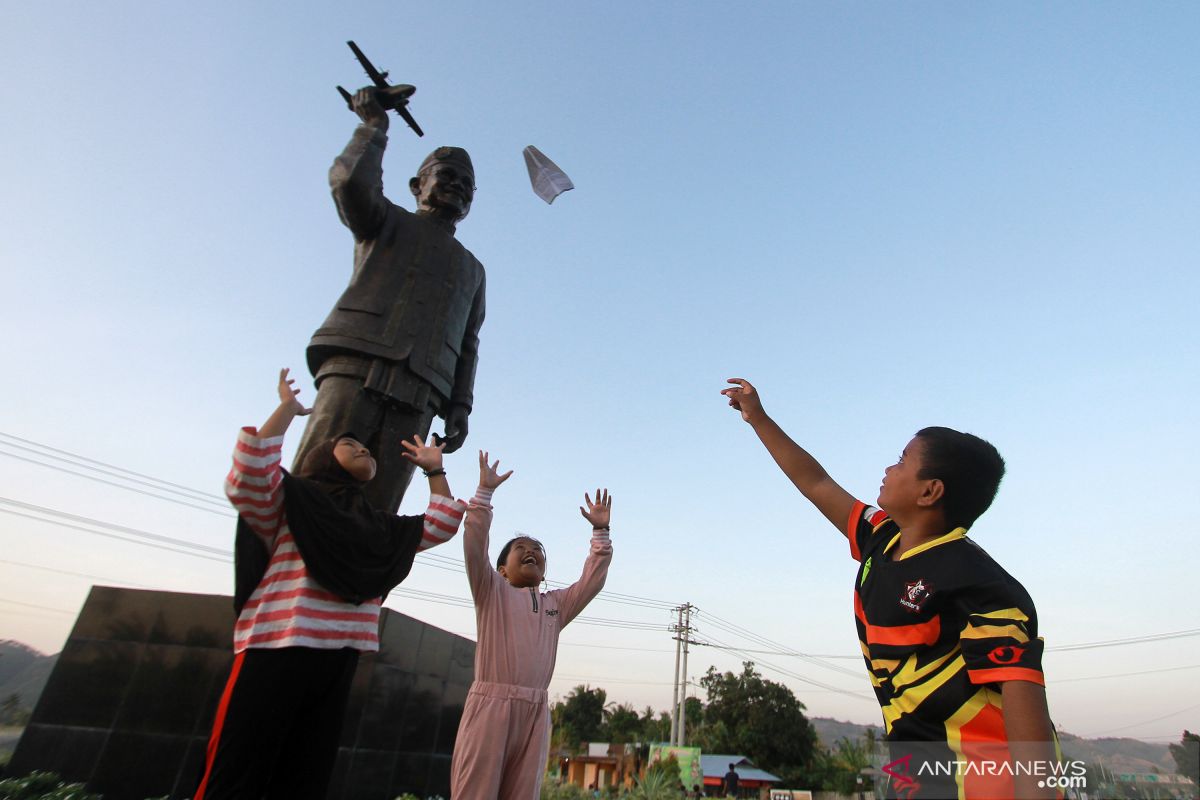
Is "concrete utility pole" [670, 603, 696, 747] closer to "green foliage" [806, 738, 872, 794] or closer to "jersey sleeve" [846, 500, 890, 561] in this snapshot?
"green foliage" [806, 738, 872, 794]

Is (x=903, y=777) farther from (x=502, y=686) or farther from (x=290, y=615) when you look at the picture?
(x=290, y=615)

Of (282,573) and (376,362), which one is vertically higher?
(376,362)

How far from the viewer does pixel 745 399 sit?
296 cm

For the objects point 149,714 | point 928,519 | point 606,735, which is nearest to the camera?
point 928,519

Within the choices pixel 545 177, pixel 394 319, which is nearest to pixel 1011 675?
pixel 394 319

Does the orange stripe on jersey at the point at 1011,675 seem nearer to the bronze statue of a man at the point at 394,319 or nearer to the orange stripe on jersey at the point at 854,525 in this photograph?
the orange stripe on jersey at the point at 854,525

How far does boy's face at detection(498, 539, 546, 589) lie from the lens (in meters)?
3.55

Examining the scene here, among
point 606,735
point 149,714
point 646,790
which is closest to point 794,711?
point 606,735

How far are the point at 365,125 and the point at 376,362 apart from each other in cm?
159

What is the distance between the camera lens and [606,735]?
53406mm

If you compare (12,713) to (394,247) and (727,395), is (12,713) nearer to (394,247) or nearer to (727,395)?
(394,247)

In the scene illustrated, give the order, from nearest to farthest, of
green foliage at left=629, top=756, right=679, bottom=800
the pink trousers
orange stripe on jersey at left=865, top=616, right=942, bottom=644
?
orange stripe on jersey at left=865, top=616, right=942, bottom=644 → the pink trousers → green foliage at left=629, top=756, right=679, bottom=800

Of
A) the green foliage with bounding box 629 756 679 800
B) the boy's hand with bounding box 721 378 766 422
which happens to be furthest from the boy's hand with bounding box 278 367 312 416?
the green foliage with bounding box 629 756 679 800

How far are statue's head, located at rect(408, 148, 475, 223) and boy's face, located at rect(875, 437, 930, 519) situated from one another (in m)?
3.78
